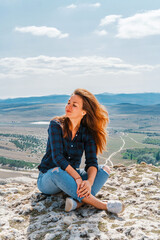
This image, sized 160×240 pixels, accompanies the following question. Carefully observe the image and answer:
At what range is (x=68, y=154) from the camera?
3.06 metres

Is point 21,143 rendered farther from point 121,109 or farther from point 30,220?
point 121,109

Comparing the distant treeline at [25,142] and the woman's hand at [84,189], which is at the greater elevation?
the woman's hand at [84,189]

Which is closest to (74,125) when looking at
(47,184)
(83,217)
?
(47,184)

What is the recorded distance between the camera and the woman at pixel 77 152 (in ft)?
9.18

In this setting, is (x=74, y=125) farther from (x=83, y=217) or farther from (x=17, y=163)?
(x=17, y=163)

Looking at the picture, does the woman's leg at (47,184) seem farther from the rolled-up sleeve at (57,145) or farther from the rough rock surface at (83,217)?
the rolled-up sleeve at (57,145)

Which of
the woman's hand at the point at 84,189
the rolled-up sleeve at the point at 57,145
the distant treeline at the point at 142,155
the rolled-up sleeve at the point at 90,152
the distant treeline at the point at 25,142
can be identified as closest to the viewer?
the woman's hand at the point at 84,189

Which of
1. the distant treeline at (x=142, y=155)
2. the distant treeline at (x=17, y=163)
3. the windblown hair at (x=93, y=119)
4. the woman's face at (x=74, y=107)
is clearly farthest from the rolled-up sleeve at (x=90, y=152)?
the distant treeline at (x=17, y=163)

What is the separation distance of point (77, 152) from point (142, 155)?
5254 cm

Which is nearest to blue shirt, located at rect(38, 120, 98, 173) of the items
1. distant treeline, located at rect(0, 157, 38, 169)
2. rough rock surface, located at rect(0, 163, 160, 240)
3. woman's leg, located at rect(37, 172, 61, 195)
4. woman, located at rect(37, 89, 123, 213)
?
woman, located at rect(37, 89, 123, 213)

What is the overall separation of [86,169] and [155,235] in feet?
3.79

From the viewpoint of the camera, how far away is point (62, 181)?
9.22ft

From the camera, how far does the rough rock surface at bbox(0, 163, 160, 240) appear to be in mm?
2342

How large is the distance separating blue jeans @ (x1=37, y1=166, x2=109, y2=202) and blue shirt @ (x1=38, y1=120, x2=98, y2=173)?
0.09 m
